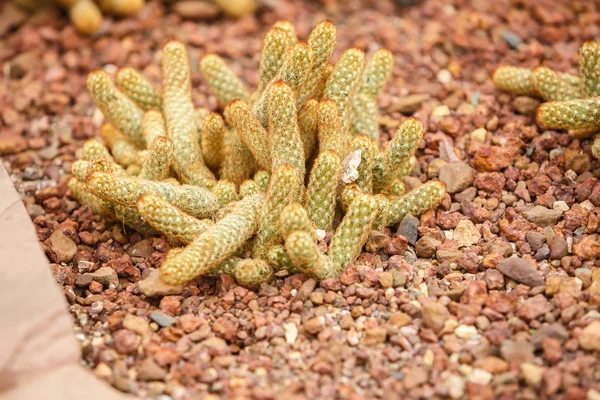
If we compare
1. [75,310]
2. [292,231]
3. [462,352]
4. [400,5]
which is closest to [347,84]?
[292,231]

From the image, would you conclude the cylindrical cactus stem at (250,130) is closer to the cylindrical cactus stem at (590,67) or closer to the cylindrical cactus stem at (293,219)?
the cylindrical cactus stem at (293,219)

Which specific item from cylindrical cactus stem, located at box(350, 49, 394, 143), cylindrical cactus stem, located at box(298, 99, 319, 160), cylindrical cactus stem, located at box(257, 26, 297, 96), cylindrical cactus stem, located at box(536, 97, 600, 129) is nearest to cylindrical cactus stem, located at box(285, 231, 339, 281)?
cylindrical cactus stem, located at box(298, 99, 319, 160)

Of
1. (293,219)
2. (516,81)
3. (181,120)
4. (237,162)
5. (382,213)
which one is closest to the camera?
(293,219)

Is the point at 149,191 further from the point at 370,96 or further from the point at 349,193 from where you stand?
the point at 370,96

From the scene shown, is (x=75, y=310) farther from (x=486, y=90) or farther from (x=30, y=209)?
(x=486, y=90)

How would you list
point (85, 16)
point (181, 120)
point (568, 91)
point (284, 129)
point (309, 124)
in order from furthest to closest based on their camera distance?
1. point (85, 16)
2. point (568, 91)
3. point (181, 120)
4. point (309, 124)
5. point (284, 129)

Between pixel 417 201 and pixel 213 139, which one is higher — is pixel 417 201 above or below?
below

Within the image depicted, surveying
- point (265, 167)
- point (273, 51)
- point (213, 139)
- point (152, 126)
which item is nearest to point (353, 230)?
point (265, 167)

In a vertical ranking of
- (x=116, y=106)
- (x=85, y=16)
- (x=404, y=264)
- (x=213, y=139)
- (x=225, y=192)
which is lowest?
(x=404, y=264)
